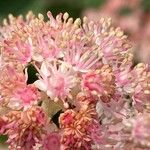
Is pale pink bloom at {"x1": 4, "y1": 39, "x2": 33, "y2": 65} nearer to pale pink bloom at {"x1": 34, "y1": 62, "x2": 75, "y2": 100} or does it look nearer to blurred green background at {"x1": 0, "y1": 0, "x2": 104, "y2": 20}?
pale pink bloom at {"x1": 34, "y1": 62, "x2": 75, "y2": 100}

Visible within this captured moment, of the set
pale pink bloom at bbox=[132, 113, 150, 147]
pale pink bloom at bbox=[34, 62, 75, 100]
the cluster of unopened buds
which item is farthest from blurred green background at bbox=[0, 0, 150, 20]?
pale pink bloom at bbox=[132, 113, 150, 147]

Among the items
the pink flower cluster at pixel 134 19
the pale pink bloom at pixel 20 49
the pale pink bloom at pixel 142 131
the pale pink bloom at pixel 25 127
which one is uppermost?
the pink flower cluster at pixel 134 19

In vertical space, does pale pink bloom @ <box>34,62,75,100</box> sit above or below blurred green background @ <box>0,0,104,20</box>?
below

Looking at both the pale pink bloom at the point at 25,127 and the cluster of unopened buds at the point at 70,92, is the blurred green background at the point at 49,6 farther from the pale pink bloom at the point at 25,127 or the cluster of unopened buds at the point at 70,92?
the pale pink bloom at the point at 25,127

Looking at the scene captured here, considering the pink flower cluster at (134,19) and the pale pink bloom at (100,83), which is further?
the pink flower cluster at (134,19)

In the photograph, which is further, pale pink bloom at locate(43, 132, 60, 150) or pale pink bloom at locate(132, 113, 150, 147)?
pale pink bloom at locate(43, 132, 60, 150)

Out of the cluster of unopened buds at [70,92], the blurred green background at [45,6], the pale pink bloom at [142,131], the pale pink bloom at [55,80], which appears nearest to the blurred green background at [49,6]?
the blurred green background at [45,6]

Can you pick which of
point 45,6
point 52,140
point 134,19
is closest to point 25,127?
point 52,140

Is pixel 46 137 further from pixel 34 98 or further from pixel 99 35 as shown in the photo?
pixel 99 35
